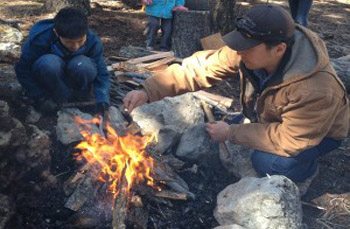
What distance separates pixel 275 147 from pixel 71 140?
2045mm

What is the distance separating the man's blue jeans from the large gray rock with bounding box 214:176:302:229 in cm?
54

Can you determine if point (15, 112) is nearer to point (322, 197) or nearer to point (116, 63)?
point (116, 63)

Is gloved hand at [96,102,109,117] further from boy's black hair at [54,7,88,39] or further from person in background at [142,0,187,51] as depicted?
person in background at [142,0,187,51]

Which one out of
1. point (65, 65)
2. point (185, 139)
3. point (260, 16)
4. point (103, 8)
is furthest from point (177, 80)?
point (103, 8)

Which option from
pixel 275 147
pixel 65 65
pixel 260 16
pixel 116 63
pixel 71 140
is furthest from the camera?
pixel 116 63

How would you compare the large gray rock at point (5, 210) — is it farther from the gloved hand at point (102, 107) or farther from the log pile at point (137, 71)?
the log pile at point (137, 71)

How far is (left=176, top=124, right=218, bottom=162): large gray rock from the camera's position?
459cm

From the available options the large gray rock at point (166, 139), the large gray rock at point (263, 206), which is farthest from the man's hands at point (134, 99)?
the large gray rock at point (263, 206)

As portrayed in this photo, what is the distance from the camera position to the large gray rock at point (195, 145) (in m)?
4.59

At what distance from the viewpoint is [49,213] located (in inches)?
141

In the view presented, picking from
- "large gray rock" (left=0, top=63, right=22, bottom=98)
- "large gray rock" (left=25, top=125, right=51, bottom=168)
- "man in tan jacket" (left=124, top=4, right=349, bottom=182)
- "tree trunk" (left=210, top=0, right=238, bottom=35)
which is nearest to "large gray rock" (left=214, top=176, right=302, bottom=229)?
"man in tan jacket" (left=124, top=4, right=349, bottom=182)

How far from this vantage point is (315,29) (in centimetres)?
968

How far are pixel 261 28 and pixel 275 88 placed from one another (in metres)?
0.61

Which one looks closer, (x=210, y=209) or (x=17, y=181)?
(x=17, y=181)
